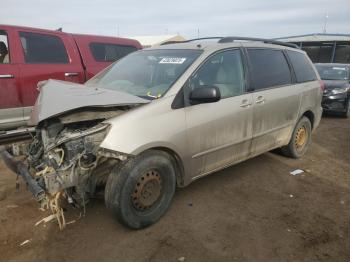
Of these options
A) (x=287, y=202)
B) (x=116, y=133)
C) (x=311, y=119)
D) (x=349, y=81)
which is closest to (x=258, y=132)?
(x=287, y=202)

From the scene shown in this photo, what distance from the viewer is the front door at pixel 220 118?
139 inches

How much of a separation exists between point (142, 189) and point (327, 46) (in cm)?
2768

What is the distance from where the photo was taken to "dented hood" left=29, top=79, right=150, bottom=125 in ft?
9.75

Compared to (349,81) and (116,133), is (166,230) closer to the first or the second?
(116,133)

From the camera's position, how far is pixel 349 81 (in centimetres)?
1019

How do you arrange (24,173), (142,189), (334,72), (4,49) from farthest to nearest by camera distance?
1. (334,72)
2. (4,49)
3. (142,189)
4. (24,173)

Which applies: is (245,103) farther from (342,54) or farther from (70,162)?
(342,54)

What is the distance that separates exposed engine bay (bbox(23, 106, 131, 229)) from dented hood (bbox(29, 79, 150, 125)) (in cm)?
8

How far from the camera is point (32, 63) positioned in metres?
5.77

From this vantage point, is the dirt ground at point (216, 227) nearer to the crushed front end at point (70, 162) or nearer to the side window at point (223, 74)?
the crushed front end at point (70, 162)

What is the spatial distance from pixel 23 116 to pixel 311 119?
16.1 ft

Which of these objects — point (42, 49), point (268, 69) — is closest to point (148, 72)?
point (268, 69)

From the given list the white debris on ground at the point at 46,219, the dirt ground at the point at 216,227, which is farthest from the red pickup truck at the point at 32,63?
the white debris on ground at the point at 46,219

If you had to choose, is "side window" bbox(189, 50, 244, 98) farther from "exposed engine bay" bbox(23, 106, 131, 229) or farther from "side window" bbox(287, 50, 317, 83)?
"side window" bbox(287, 50, 317, 83)
